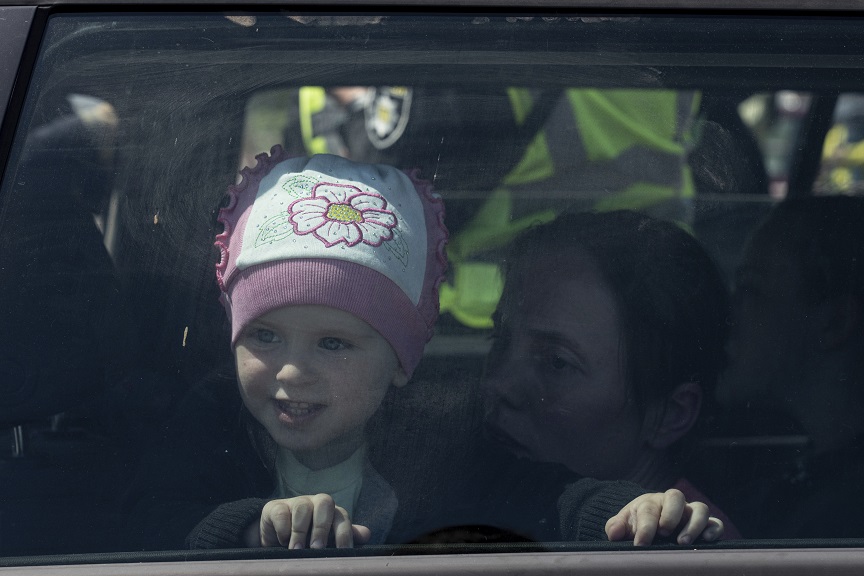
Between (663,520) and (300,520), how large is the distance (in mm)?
485

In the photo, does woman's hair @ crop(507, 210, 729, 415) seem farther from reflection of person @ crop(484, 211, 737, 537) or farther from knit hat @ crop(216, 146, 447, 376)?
knit hat @ crop(216, 146, 447, 376)

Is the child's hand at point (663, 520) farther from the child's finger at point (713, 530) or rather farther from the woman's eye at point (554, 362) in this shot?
the woman's eye at point (554, 362)

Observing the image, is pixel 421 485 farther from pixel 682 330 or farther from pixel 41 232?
pixel 41 232

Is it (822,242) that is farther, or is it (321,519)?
(822,242)

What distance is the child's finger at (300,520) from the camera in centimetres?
119

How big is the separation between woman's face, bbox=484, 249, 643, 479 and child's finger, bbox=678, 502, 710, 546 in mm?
100

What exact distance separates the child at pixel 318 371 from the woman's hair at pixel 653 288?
0.49 ft

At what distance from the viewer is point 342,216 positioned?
1284mm

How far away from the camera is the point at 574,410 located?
1.27m

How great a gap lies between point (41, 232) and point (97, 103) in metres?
0.22

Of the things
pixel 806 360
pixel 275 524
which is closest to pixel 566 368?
pixel 806 360

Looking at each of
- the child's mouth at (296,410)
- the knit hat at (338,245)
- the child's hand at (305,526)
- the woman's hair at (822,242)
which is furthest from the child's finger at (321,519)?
the woman's hair at (822,242)

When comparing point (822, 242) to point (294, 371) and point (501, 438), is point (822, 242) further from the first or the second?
point (294, 371)

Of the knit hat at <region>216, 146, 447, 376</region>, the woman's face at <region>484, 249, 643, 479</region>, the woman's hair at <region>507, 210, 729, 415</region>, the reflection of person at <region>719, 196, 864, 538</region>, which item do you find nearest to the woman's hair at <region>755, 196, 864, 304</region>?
the reflection of person at <region>719, 196, 864, 538</region>
